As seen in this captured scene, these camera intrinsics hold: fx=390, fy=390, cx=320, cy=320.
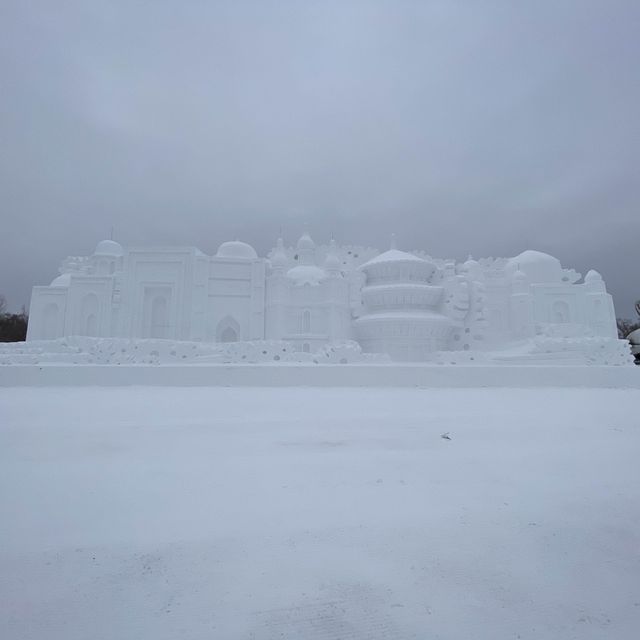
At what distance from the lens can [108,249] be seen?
30703mm

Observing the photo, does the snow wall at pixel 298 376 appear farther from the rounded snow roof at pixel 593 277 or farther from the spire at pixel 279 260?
the rounded snow roof at pixel 593 277

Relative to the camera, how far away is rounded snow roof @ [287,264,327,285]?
25.9m

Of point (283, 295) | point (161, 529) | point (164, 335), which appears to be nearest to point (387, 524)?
point (161, 529)

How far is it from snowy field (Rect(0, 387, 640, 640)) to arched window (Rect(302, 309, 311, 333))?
19285mm

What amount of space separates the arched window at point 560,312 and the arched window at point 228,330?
22.7 m

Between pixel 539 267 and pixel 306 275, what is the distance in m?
18.5

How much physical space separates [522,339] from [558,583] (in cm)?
2253

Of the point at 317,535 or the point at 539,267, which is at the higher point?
the point at 539,267

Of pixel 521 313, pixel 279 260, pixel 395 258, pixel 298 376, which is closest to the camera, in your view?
pixel 298 376

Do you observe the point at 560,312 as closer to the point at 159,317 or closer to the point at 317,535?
the point at 159,317

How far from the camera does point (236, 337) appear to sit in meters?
25.1

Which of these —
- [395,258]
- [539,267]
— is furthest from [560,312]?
[395,258]

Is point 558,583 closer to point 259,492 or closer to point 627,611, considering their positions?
point 627,611

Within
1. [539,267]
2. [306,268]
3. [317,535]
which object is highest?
[539,267]
